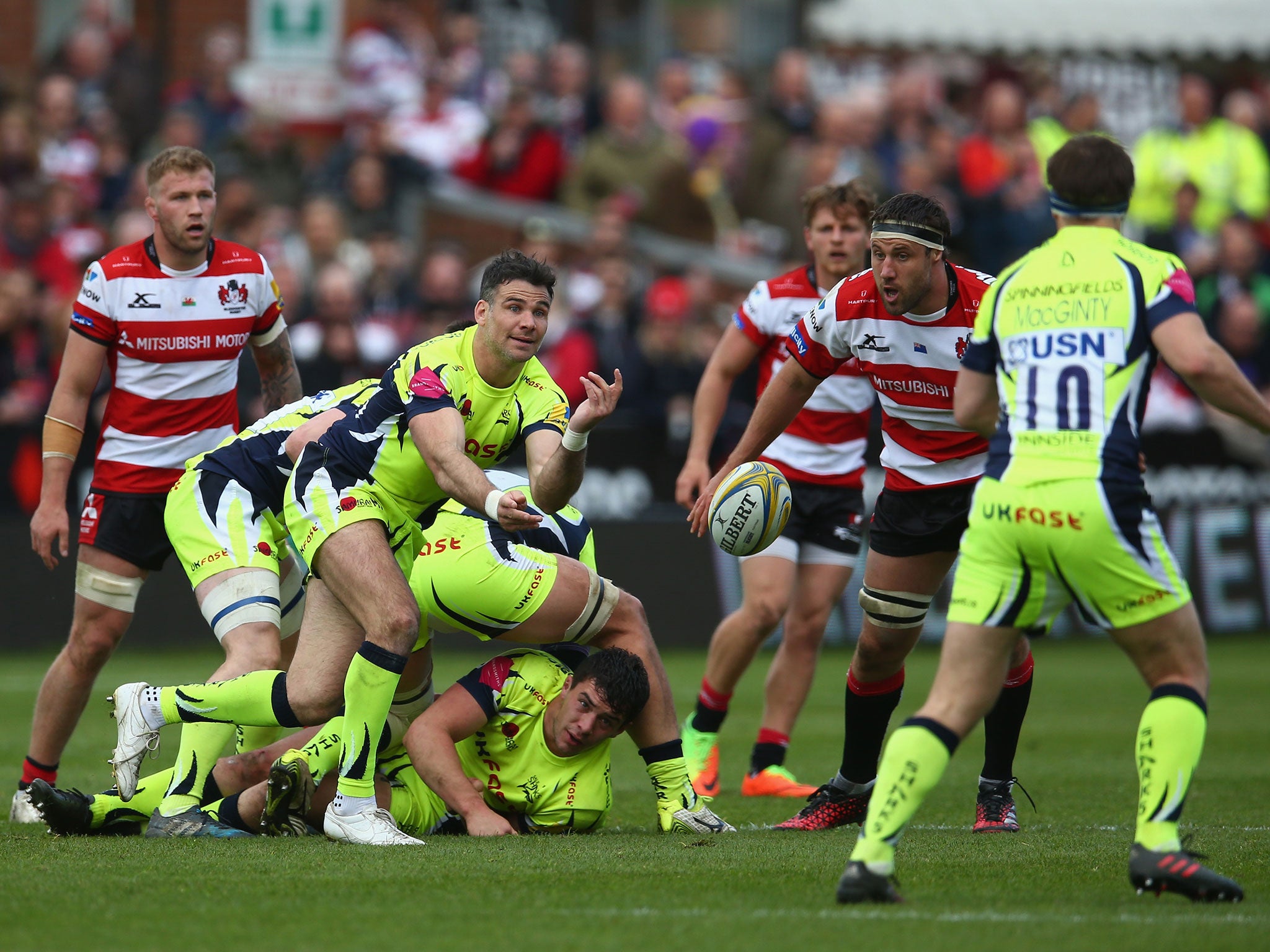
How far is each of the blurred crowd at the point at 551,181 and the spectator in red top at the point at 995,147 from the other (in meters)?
0.03

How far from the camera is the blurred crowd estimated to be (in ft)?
50.1

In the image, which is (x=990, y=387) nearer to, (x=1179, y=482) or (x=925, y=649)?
(x=925, y=649)

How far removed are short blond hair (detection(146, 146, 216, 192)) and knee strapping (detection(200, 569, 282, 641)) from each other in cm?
185

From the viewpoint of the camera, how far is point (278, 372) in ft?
27.4

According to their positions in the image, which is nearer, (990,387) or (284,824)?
(990,387)

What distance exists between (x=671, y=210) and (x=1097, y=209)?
12.7m

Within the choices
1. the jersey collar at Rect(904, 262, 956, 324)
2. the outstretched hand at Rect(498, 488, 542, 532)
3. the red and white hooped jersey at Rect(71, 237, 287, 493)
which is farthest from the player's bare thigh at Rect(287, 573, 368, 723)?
the jersey collar at Rect(904, 262, 956, 324)

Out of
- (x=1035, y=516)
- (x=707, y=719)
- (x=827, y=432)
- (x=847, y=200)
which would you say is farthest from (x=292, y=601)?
(x=1035, y=516)

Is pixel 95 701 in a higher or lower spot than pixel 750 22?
lower

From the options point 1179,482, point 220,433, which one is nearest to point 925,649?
point 1179,482

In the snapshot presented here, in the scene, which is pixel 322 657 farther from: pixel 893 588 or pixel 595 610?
pixel 893 588

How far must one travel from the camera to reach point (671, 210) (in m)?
18.1

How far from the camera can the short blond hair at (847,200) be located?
8727 millimetres

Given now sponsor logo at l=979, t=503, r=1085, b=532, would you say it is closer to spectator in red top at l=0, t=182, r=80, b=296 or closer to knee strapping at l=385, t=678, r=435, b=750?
knee strapping at l=385, t=678, r=435, b=750
